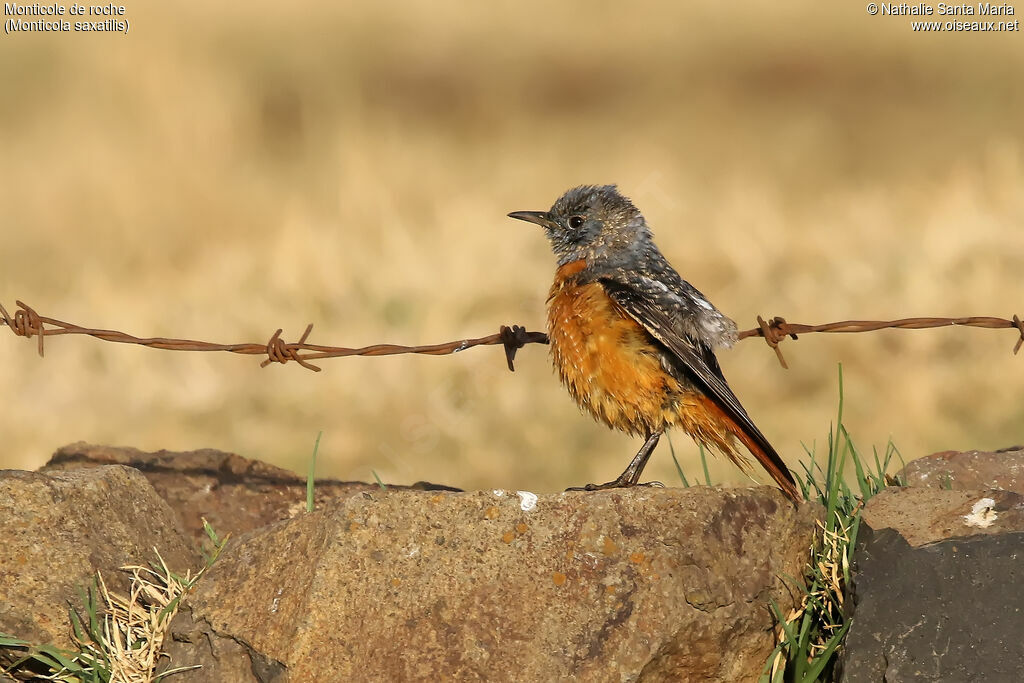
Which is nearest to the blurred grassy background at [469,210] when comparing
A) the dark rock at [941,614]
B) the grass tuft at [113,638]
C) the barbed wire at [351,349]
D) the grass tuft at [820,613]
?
the barbed wire at [351,349]

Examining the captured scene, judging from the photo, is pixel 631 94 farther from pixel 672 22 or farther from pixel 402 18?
pixel 402 18

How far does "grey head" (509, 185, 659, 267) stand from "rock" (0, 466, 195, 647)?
2.10 meters

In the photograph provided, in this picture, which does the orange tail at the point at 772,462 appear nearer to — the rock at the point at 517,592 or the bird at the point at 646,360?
the bird at the point at 646,360

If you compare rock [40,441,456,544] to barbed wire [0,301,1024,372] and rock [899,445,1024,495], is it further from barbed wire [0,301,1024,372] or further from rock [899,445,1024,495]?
rock [899,445,1024,495]

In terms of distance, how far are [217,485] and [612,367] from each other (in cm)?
183

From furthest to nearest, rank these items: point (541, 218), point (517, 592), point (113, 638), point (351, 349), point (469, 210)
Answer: point (469, 210) < point (541, 218) < point (351, 349) < point (113, 638) < point (517, 592)

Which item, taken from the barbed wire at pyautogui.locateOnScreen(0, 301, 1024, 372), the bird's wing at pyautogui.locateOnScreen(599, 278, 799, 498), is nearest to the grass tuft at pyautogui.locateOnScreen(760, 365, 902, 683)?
the bird's wing at pyautogui.locateOnScreen(599, 278, 799, 498)

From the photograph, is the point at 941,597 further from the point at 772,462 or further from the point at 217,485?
the point at 217,485

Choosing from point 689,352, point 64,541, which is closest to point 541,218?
point 689,352

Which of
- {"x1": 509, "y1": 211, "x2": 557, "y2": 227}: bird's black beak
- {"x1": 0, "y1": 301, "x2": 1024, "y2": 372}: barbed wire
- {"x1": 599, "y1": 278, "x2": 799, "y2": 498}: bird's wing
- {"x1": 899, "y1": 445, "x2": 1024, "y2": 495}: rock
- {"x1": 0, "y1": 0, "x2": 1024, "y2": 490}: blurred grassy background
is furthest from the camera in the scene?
{"x1": 0, "y1": 0, "x2": 1024, "y2": 490}: blurred grassy background

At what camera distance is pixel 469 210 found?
12.9 m

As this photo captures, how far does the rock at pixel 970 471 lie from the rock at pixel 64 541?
2826 millimetres

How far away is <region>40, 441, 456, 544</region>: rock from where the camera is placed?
221 inches

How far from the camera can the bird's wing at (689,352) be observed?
491 centimetres
